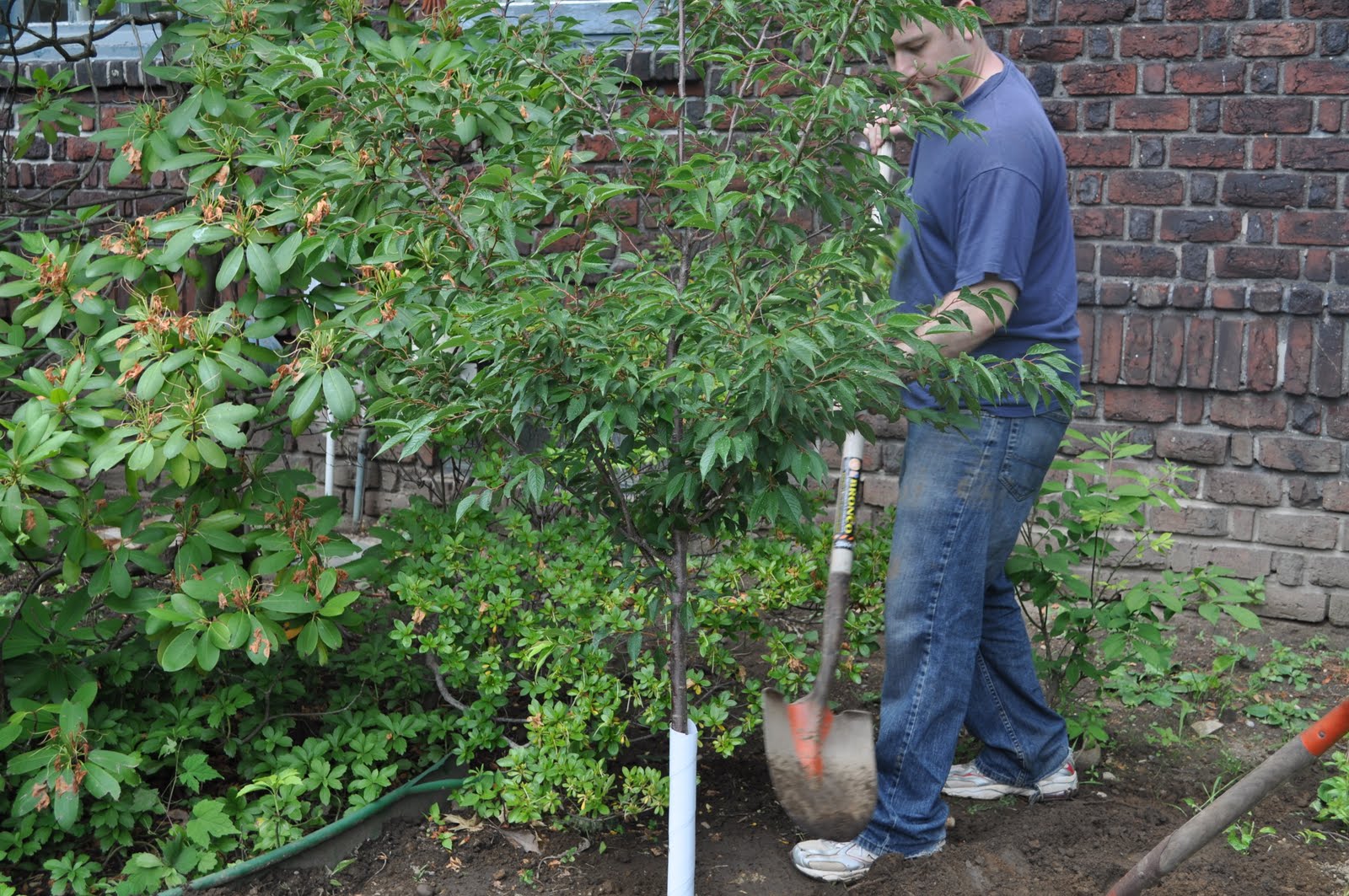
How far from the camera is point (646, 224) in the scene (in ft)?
16.2

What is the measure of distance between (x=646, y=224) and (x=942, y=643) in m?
2.48

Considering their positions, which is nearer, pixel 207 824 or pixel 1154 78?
pixel 207 824

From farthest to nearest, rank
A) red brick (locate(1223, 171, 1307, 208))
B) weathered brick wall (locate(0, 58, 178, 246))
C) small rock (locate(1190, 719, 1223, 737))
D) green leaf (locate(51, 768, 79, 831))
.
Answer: weathered brick wall (locate(0, 58, 178, 246)), red brick (locate(1223, 171, 1307, 208)), small rock (locate(1190, 719, 1223, 737)), green leaf (locate(51, 768, 79, 831))

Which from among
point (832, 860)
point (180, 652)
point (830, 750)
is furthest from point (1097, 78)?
point (180, 652)

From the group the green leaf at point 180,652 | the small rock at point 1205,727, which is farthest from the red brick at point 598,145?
the small rock at point 1205,727

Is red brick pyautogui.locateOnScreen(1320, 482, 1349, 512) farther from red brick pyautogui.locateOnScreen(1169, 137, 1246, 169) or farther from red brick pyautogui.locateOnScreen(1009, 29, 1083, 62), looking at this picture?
red brick pyautogui.locateOnScreen(1009, 29, 1083, 62)

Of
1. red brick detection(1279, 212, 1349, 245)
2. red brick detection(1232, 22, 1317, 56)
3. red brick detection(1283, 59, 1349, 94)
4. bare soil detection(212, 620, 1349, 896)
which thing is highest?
red brick detection(1232, 22, 1317, 56)

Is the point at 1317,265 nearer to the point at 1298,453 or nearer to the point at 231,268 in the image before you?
the point at 1298,453

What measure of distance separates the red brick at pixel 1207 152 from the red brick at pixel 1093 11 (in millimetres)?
490

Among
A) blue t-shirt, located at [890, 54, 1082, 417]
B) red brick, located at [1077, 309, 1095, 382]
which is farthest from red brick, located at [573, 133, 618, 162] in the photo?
blue t-shirt, located at [890, 54, 1082, 417]

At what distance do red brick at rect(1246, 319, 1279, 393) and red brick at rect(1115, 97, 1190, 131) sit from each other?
766 mm

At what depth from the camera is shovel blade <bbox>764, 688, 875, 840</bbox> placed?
287cm

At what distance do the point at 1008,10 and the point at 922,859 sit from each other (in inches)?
122

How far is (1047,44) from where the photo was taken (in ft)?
15.0
